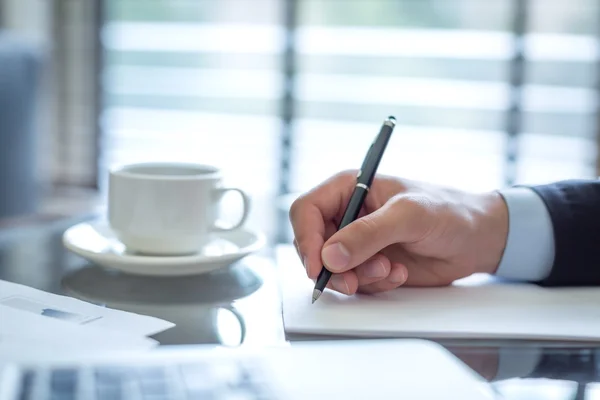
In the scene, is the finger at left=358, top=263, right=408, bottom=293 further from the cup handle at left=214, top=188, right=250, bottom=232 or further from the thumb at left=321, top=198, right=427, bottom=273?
the cup handle at left=214, top=188, right=250, bottom=232

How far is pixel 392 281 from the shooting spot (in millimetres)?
686

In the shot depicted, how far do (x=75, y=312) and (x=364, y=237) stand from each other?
9.0 inches

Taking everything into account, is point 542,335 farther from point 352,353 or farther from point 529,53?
point 529,53

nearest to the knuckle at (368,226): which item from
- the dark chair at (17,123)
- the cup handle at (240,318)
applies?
the cup handle at (240,318)

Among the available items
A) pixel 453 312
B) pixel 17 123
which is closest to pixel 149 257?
pixel 453 312

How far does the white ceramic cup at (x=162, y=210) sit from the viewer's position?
2.44 ft

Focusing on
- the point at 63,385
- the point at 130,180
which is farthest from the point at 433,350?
the point at 130,180

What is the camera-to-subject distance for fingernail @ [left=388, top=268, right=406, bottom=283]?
0.68m

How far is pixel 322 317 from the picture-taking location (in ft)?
1.97

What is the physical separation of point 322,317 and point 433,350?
12cm

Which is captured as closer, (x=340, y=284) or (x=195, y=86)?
(x=340, y=284)

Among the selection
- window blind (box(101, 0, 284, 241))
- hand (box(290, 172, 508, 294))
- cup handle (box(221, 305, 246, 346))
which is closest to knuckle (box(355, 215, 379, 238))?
hand (box(290, 172, 508, 294))

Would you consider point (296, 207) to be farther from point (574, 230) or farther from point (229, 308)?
point (574, 230)

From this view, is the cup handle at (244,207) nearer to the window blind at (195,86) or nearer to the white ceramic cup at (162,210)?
the white ceramic cup at (162,210)
